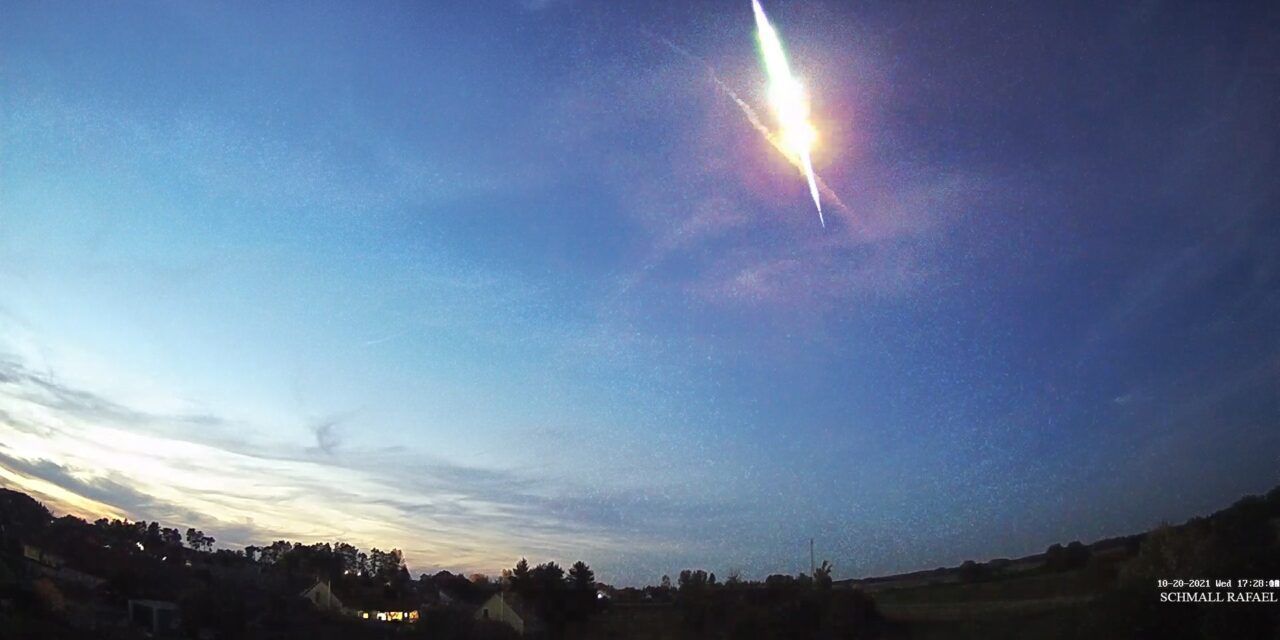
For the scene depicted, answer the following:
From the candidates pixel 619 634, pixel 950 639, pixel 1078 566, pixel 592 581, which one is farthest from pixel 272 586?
pixel 1078 566

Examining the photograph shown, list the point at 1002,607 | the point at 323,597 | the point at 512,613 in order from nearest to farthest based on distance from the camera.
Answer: the point at 1002,607
the point at 512,613
the point at 323,597

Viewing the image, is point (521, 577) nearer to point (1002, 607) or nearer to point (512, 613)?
point (512, 613)

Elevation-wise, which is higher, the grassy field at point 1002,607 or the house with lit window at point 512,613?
the grassy field at point 1002,607

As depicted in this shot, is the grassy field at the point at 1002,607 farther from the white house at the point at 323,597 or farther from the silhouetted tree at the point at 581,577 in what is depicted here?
the white house at the point at 323,597

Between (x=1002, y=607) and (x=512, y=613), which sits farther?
(x=512, y=613)

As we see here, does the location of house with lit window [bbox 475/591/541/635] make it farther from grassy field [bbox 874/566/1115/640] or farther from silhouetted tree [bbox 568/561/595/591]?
grassy field [bbox 874/566/1115/640]

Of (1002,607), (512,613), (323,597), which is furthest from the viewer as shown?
(323,597)

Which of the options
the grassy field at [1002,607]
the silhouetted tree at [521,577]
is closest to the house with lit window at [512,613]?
the silhouetted tree at [521,577]

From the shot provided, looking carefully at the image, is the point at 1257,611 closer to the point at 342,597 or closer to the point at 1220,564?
the point at 1220,564

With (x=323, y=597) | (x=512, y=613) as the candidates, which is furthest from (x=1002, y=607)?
(x=323, y=597)

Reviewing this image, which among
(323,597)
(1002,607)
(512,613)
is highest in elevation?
(1002,607)

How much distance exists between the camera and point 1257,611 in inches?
826

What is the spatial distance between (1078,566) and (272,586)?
68078mm

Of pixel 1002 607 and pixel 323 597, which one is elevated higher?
pixel 1002 607
